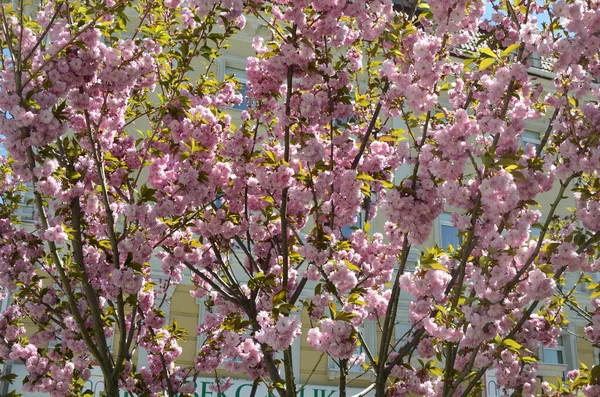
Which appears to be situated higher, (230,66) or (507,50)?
(230,66)

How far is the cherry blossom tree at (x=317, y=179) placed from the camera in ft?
13.6

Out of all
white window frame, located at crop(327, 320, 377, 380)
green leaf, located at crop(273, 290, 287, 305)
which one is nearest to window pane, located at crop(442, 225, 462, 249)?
white window frame, located at crop(327, 320, 377, 380)

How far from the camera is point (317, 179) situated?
472cm

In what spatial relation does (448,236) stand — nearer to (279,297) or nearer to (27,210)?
(27,210)

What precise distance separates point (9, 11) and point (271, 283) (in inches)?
123

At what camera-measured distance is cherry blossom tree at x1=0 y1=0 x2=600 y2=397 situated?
416cm

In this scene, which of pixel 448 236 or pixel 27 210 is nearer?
pixel 27 210

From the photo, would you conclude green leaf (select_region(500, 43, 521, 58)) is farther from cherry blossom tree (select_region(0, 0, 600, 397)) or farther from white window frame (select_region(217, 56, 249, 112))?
white window frame (select_region(217, 56, 249, 112))

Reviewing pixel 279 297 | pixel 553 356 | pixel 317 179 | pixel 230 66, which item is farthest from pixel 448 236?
pixel 279 297

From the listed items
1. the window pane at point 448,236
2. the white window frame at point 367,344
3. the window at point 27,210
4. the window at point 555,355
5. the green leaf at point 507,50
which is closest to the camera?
the green leaf at point 507,50

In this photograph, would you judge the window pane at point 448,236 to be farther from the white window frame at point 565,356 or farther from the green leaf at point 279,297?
the green leaf at point 279,297

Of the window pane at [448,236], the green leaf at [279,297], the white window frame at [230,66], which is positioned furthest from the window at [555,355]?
the green leaf at [279,297]

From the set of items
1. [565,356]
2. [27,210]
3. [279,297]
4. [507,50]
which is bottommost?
[279,297]

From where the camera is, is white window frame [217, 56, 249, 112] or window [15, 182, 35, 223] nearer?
window [15, 182, 35, 223]
